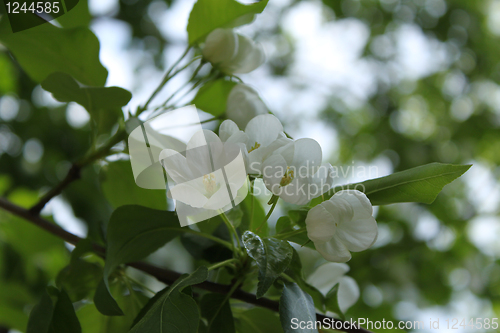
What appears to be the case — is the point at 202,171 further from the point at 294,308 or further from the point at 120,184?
the point at 120,184

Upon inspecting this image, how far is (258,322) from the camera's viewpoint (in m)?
0.47

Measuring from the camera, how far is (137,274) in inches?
44.8

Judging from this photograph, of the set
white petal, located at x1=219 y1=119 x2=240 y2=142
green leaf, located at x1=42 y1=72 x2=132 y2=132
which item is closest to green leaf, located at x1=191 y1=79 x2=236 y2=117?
green leaf, located at x1=42 y1=72 x2=132 y2=132

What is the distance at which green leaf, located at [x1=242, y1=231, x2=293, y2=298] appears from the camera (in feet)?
1.05

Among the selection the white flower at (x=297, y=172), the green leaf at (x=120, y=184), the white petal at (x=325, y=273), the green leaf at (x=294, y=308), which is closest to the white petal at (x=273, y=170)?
the white flower at (x=297, y=172)

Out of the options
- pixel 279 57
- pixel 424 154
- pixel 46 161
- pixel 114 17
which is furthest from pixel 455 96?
pixel 46 161

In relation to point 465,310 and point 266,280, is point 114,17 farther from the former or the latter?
point 465,310

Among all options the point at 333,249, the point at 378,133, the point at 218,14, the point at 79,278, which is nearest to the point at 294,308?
the point at 333,249

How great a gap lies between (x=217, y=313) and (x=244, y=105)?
0.80 ft

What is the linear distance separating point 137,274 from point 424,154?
4.14 ft

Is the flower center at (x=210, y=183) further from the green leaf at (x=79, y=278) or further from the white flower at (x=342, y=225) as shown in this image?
the green leaf at (x=79, y=278)

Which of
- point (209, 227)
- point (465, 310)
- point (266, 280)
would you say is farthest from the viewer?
point (465, 310)

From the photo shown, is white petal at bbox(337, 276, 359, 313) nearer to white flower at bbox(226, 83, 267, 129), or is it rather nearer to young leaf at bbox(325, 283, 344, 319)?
young leaf at bbox(325, 283, 344, 319)

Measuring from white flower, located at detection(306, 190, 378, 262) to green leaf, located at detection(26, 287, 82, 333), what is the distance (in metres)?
0.25
